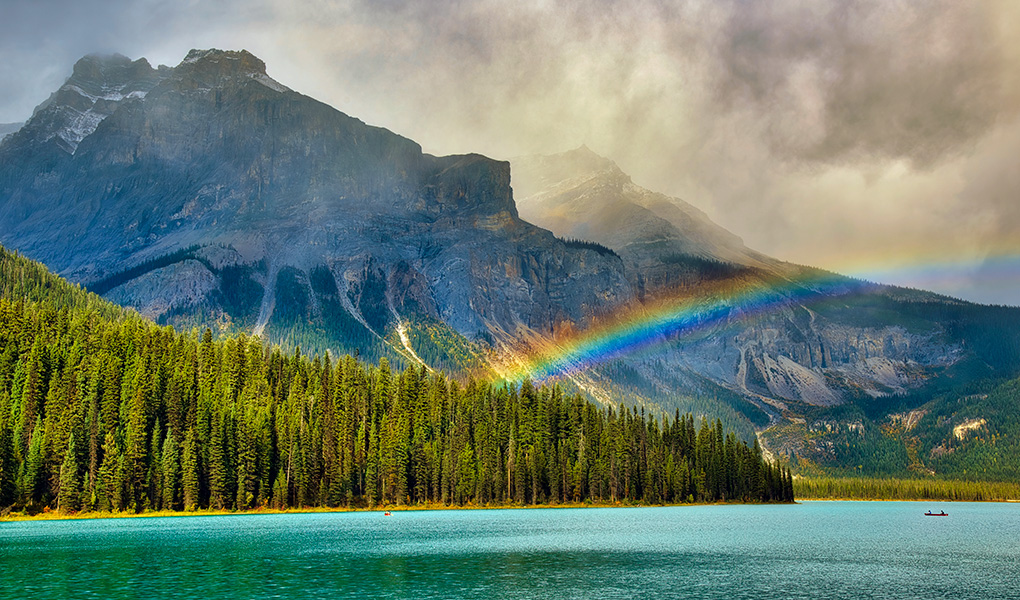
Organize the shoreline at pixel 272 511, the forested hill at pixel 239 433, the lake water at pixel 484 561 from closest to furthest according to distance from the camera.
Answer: the lake water at pixel 484 561 → the shoreline at pixel 272 511 → the forested hill at pixel 239 433

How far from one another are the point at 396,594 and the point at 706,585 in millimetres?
22075

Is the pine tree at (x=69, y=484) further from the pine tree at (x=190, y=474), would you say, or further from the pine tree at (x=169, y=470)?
the pine tree at (x=190, y=474)

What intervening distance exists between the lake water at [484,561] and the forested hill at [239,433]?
551 inches

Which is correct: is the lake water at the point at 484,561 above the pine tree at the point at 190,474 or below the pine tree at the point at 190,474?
below

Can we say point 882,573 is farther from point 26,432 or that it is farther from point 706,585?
point 26,432

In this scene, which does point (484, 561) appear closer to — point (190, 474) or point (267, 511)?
point (190, 474)

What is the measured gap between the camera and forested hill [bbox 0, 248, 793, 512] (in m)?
127

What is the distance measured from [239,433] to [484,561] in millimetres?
81207

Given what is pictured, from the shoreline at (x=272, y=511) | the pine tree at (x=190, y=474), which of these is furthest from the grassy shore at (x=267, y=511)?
the pine tree at (x=190, y=474)

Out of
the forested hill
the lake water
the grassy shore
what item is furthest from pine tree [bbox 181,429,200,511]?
the lake water

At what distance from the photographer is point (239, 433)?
141 metres

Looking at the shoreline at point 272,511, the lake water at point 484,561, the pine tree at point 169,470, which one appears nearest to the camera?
the lake water at point 484,561

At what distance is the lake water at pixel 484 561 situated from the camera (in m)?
56.2

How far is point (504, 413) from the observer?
194500mm
